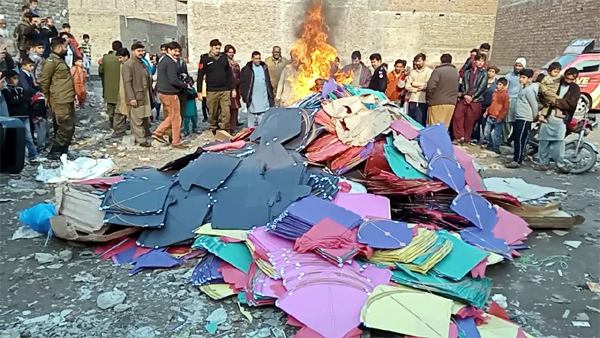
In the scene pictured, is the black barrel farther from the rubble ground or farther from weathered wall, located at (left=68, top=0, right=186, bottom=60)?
weathered wall, located at (left=68, top=0, right=186, bottom=60)

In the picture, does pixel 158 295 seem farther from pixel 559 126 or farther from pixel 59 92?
pixel 559 126

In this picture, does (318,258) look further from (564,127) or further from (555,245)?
(564,127)

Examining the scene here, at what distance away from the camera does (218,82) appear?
9.39 m

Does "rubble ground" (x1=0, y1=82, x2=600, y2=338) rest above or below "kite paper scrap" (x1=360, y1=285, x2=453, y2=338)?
below

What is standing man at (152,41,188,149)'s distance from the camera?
8586 millimetres

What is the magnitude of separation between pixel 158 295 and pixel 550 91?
730 cm

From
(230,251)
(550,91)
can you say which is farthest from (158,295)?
(550,91)

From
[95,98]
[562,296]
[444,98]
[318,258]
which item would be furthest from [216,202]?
[95,98]

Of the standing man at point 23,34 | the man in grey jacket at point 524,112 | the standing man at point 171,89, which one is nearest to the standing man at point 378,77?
the man in grey jacket at point 524,112

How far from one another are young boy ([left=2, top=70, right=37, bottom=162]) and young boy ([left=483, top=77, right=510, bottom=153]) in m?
8.56

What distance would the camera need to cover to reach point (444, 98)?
8938 millimetres

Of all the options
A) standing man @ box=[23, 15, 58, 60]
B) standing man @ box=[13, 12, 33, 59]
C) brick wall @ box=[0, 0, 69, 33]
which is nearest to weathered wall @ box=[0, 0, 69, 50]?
brick wall @ box=[0, 0, 69, 33]

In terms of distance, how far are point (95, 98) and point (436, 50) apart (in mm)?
21398

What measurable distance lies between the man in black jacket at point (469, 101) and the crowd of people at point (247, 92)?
0.07ft
